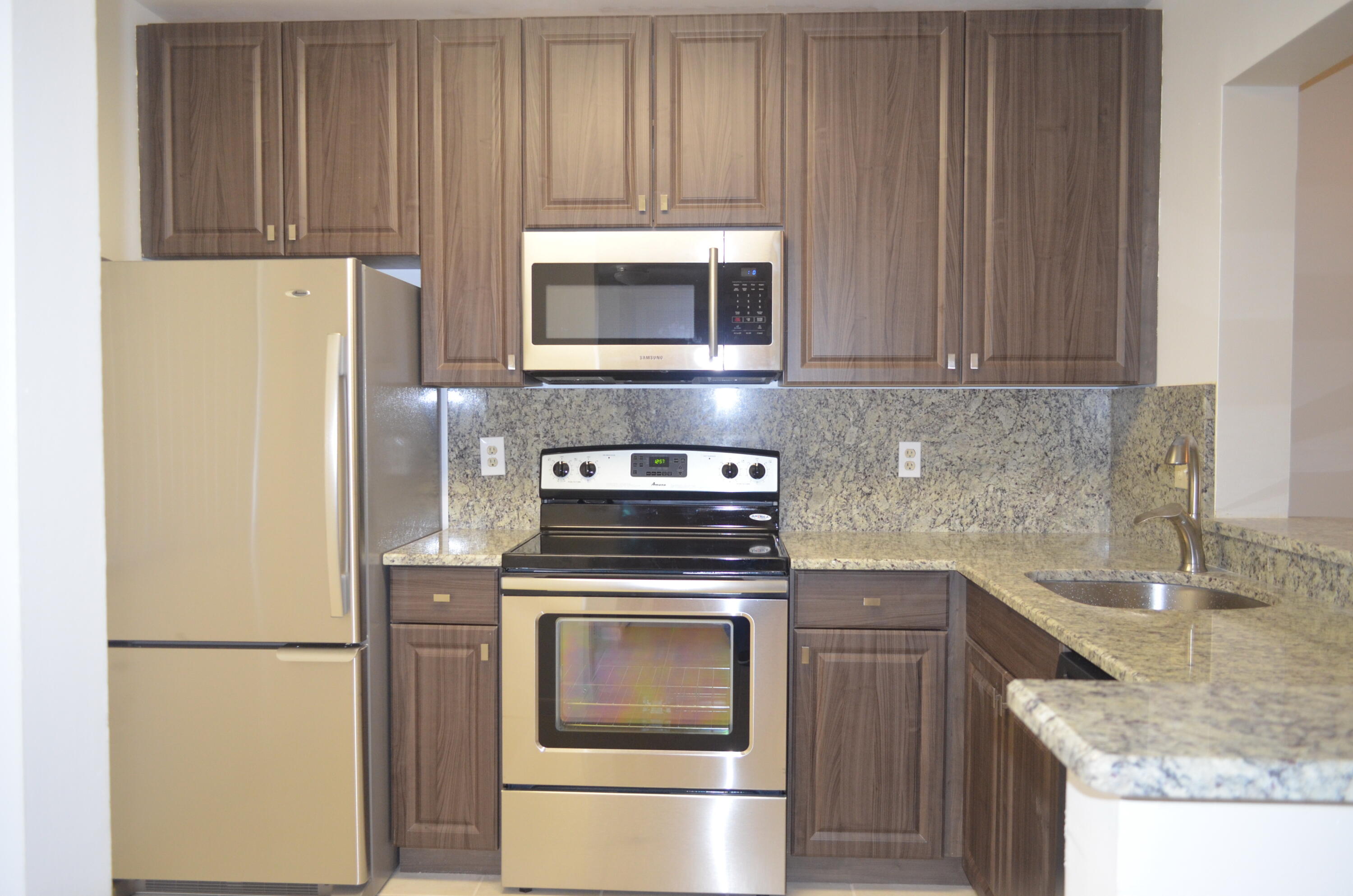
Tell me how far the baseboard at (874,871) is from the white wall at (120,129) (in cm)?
250

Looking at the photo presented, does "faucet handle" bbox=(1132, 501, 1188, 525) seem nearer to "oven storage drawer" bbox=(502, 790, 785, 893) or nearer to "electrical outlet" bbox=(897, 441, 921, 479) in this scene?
"electrical outlet" bbox=(897, 441, 921, 479)

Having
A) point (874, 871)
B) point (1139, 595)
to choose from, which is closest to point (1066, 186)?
point (1139, 595)

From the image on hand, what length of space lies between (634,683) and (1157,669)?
4.11ft

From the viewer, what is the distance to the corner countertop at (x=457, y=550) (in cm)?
209

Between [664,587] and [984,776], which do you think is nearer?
[984,776]

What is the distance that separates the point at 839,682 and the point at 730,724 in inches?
11.8

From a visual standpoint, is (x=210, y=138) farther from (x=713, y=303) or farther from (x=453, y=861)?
(x=453, y=861)

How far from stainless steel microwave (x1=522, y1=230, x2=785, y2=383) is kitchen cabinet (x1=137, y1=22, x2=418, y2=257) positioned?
44 centimetres

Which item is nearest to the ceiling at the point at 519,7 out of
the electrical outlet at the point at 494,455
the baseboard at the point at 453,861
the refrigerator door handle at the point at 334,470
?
the refrigerator door handle at the point at 334,470

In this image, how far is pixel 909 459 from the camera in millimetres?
2559

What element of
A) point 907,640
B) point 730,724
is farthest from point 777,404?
point 730,724

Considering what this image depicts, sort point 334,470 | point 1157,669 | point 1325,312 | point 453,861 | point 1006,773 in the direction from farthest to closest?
point 1325,312 < point 453,861 < point 334,470 < point 1006,773 < point 1157,669

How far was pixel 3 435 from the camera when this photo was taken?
0.76 metres

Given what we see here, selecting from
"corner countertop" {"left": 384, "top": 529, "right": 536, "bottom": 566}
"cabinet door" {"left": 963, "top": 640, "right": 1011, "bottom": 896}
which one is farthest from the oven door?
"cabinet door" {"left": 963, "top": 640, "right": 1011, "bottom": 896}
